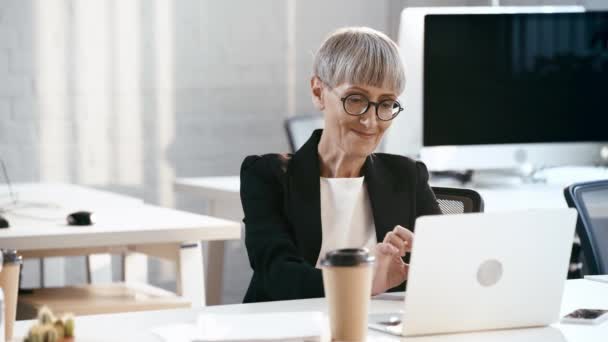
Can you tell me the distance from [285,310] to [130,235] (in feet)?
3.37

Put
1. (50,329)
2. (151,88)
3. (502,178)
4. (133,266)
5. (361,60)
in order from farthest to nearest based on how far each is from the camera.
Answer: (151,88)
(502,178)
(133,266)
(361,60)
(50,329)

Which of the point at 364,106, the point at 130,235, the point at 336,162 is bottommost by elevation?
the point at 130,235

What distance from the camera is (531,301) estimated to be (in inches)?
57.7

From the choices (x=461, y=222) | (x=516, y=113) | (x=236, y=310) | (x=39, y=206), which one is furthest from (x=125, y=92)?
(x=461, y=222)

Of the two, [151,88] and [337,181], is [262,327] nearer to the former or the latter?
[337,181]

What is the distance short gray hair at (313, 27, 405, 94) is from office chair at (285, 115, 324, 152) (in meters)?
2.22

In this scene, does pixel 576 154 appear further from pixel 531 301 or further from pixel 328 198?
pixel 531 301

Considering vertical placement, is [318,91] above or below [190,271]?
above

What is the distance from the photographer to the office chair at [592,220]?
217 cm

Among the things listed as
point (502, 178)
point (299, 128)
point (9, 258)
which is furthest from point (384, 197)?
point (299, 128)

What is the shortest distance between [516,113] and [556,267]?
1.96 meters

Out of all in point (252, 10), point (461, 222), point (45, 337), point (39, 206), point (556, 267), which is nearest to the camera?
point (45, 337)

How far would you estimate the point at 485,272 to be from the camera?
1421 millimetres

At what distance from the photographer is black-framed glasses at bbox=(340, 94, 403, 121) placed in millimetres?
1869
